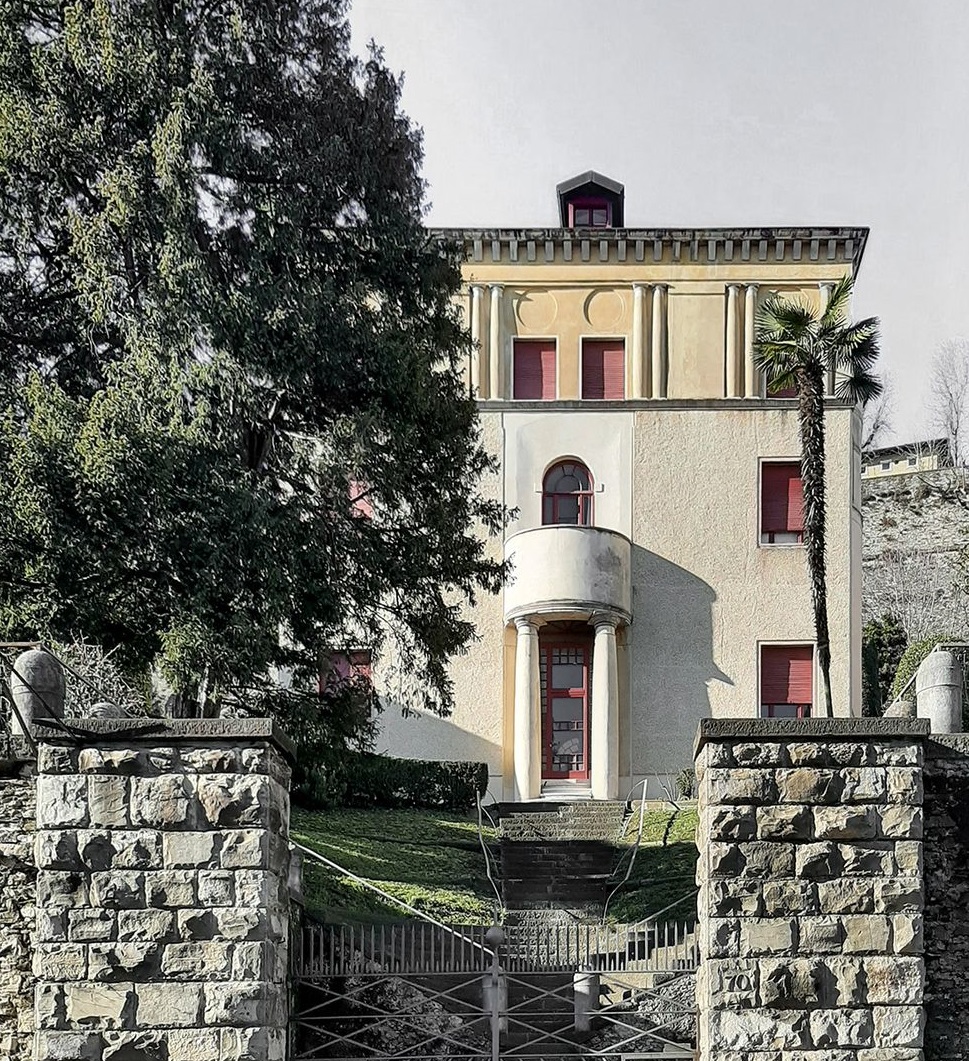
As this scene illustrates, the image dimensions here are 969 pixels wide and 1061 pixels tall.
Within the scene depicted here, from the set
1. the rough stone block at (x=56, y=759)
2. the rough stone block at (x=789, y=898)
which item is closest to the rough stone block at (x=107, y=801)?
the rough stone block at (x=56, y=759)

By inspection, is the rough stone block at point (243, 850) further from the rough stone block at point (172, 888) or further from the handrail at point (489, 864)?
the handrail at point (489, 864)

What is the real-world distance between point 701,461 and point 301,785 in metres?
8.43

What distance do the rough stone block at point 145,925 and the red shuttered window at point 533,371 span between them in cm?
1707

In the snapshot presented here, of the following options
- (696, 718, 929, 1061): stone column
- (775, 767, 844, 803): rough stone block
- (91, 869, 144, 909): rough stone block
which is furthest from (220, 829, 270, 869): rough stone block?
(775, 767, 844, 803): rough stone block

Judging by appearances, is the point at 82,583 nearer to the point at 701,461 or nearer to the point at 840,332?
the point at 840,332

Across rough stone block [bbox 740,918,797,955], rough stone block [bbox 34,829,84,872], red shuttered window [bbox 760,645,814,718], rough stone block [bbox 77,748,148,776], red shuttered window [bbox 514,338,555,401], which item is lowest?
rough stone block [bbox 740,918,797,955]

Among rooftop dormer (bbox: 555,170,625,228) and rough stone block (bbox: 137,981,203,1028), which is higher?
rooftop dormer (bbox: 555,170,625,228)

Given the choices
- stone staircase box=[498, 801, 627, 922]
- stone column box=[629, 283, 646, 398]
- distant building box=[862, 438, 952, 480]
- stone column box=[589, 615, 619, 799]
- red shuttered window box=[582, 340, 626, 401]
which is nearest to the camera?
stone staircase box=[498, 801, 627, 922]

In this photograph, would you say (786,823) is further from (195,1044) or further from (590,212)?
(590,212)

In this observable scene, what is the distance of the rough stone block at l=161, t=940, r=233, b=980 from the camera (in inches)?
330

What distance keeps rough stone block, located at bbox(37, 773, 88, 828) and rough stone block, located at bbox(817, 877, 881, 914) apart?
411cm

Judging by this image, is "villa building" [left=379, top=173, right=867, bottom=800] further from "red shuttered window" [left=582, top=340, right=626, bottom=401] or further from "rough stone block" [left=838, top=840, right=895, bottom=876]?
"rough stone block" [left=838, top=840, right=895, bottom=876]

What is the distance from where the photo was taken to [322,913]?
→ 1281 centimetres

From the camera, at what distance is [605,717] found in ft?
75.0
